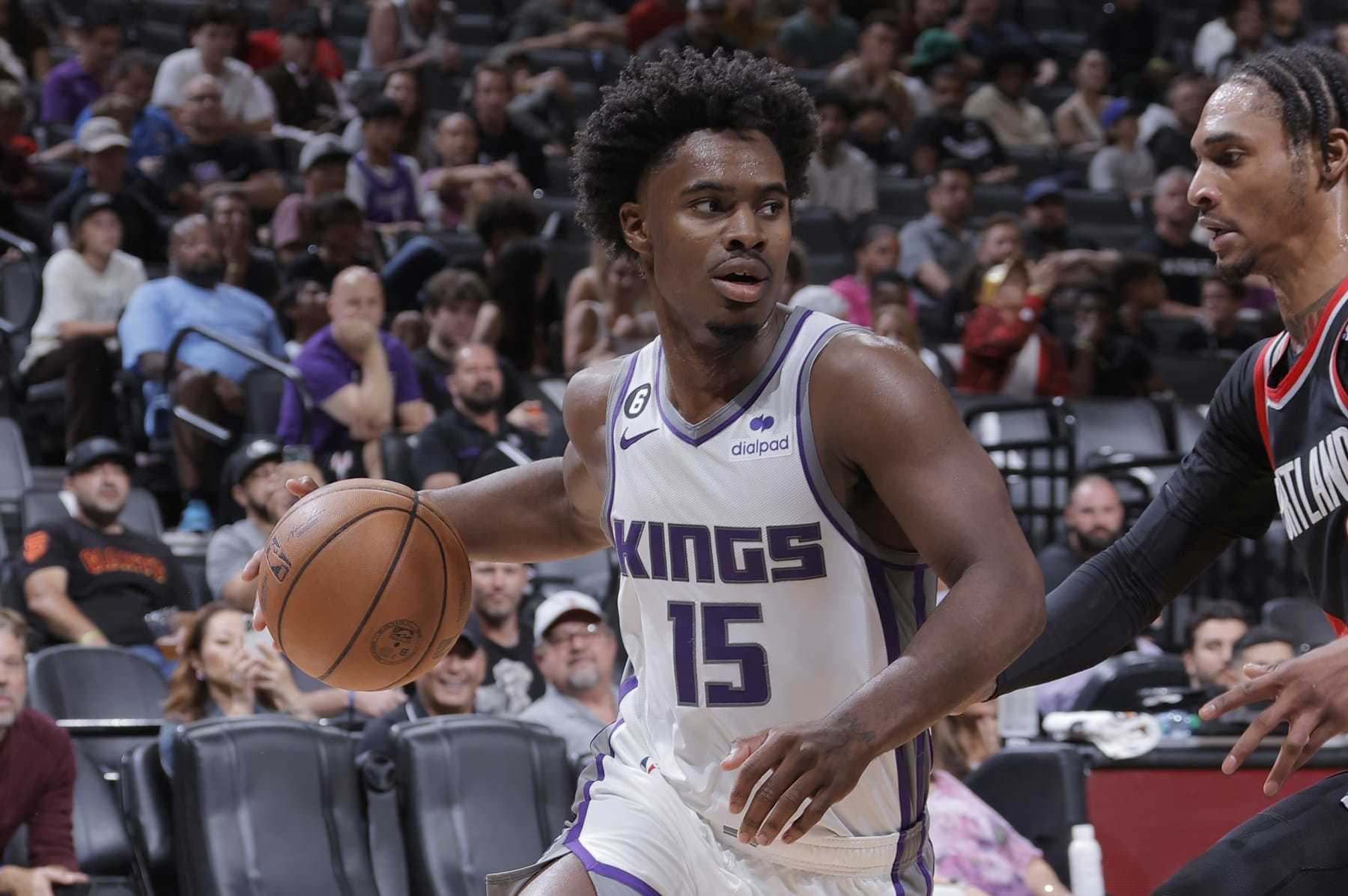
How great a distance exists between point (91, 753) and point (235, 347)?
8.73 ft

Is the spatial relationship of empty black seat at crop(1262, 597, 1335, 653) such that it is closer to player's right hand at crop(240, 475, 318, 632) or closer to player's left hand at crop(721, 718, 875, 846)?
player's right hand at crop(240, 475, 318, 632)

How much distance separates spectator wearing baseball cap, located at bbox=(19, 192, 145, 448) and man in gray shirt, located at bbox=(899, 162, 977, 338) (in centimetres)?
483

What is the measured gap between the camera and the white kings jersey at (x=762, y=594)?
120 inches

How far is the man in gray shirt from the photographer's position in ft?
38.4

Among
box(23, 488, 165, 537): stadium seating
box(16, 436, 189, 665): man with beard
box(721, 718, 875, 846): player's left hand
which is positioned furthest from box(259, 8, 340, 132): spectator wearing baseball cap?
box(721, 718, 875, 846): player's left hand

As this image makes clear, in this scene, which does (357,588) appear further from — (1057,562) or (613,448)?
(1057,562)

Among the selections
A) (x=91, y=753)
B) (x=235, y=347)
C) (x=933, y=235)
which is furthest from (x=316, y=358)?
(x=933, y=235)

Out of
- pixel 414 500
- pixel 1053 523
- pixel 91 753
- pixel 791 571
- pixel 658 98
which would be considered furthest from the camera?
pixel 1053 523

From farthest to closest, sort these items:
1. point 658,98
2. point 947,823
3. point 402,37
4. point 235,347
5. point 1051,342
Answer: point 402,37 → point 1051,342 → point 235,347 → point 947,823 → point 658,98

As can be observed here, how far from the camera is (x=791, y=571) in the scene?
3035mm

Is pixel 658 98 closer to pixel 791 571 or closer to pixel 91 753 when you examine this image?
pixel 791 571

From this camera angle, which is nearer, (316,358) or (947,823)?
(947,823)

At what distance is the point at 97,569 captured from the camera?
7.66 m

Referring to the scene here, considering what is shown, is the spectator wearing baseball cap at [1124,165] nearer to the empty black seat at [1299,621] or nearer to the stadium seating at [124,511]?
the empty black seat at [1299,621]
